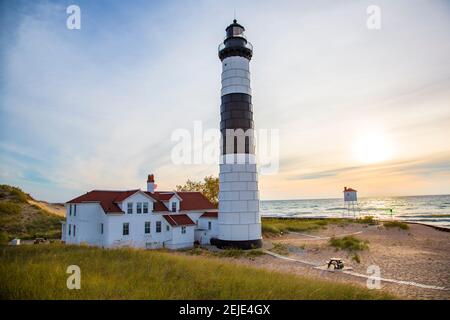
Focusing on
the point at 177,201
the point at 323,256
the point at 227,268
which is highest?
the point at 177,201

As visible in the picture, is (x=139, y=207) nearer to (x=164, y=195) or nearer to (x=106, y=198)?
(x=106, y=198)

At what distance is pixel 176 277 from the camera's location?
8875 mm

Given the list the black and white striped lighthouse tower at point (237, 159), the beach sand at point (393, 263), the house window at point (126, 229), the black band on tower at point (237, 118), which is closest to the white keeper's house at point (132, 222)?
the house window at point (126, 229)

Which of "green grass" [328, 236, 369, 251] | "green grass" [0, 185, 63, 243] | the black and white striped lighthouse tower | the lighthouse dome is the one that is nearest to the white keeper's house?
the black and white striped lighthouse tower

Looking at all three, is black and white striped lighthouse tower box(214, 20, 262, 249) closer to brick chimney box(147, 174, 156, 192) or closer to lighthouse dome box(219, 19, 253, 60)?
lighthouse dome box(219, 19, 253, 60)

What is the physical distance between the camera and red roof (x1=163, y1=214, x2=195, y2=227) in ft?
76.0

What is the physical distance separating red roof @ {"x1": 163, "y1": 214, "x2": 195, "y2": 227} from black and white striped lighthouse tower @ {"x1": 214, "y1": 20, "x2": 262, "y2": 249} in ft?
11.0

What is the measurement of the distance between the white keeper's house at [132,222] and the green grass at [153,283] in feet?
34.7

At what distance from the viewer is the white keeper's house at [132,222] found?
21172 mm

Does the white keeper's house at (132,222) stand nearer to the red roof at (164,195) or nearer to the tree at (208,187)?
the red roof at (164,195)

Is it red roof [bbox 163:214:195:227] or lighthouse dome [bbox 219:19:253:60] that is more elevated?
lighthouse dome [bbox 219:19:253:60]
